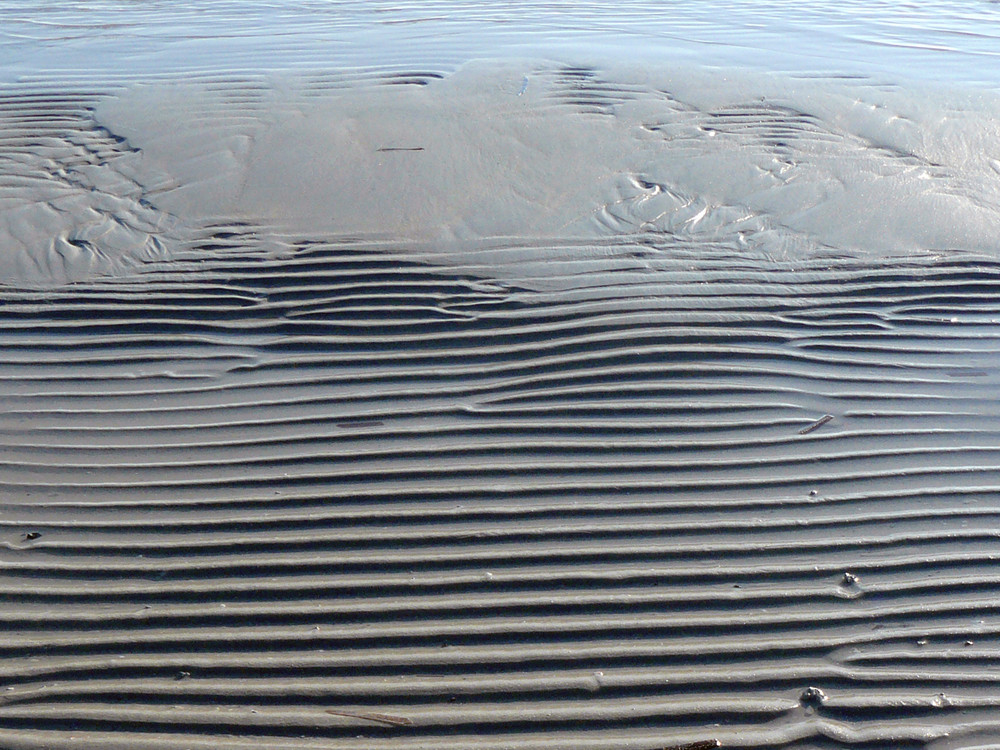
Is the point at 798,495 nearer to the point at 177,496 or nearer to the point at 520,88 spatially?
the point at 177,496

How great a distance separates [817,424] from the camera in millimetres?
3395

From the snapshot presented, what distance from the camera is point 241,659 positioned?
2539 mm

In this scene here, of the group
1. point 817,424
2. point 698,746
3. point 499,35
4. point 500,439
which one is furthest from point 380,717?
point 499,35

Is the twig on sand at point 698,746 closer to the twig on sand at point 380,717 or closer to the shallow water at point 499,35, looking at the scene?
the twig on sand at point 380,717

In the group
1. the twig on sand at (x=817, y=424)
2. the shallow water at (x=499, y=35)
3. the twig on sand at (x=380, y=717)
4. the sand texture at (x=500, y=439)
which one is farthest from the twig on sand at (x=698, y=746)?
the shallow water at (x=499, y=35)

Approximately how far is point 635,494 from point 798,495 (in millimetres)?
553

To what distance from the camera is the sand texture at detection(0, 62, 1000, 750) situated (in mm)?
2471

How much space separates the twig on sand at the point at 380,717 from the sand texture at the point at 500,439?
2 cm

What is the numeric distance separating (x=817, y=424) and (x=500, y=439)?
47.2 inches

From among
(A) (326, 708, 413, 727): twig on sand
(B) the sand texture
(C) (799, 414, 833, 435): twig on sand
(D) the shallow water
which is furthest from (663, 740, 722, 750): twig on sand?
(D) the shallow water

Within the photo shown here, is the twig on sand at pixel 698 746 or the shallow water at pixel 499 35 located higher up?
the shallow water at pixel 499 35

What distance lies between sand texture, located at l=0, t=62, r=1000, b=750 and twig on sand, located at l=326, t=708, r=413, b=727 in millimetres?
19

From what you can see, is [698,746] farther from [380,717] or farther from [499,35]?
[499,35]

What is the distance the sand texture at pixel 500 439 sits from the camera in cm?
247
